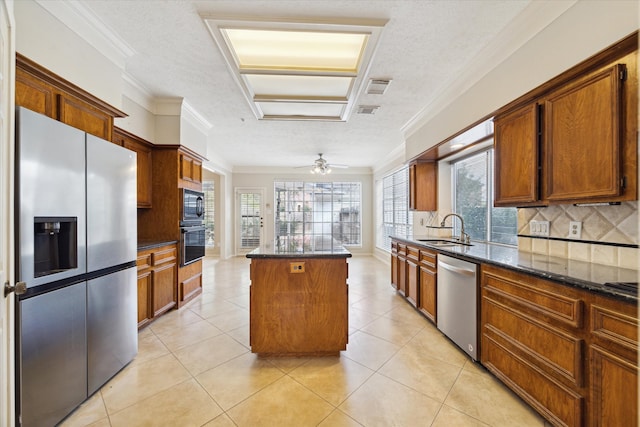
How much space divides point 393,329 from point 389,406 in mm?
1135

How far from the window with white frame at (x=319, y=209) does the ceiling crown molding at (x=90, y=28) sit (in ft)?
17.4

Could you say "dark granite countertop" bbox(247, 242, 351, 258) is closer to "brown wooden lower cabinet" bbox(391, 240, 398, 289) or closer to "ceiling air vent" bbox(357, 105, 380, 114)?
"brown wooden lower cabinet" bbox(391, 240, 398, 289)

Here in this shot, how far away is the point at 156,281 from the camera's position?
2.83 meters

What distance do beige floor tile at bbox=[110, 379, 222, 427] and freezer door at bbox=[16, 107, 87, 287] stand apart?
3.08 feet

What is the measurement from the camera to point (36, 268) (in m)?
1.40

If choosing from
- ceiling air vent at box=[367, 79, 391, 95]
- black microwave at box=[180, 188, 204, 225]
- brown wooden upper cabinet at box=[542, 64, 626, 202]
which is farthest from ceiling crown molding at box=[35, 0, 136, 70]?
brown wooden upper cabinet at box=[542, 64, 626, 202]

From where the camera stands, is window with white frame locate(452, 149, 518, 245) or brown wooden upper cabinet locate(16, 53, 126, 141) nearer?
brown wooden upper cabinet locate(16, 53, 126, 141)

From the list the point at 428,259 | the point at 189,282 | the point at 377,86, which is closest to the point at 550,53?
the point at 377,86

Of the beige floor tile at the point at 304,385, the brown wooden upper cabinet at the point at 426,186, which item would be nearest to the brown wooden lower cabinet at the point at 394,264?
the brown wooden upper cabinet at the point at 426,186

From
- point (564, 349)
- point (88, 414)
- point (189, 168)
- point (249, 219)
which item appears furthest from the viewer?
point (249, 219)

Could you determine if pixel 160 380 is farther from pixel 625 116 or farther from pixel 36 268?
pixel 625 116

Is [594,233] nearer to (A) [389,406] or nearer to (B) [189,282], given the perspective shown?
(A) [389,406]

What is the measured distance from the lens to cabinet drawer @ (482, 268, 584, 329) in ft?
4.22

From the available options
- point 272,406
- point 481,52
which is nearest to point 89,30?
point 272,406
